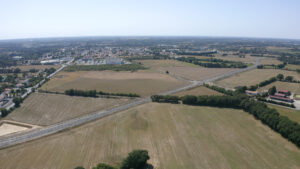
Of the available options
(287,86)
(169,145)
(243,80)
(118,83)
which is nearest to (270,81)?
(287,86)

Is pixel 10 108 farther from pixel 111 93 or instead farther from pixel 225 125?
pixel 225 125

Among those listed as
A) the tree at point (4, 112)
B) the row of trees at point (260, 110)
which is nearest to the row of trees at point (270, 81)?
the row of trees at point (260, 110)

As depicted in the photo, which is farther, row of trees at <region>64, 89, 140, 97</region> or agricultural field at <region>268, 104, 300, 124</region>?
row of trees at <region>64, 89, 140, 97</region>

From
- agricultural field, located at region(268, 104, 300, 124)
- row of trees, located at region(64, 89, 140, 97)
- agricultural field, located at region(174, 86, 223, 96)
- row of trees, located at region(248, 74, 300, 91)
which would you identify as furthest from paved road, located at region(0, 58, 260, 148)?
row of trees, located at region(248, 74, 300, 91)

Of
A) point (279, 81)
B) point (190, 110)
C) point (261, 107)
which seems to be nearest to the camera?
point (261, 107)

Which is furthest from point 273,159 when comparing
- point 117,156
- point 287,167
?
point 117,156

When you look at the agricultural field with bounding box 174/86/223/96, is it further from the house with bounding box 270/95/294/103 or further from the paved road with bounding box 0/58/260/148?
the house with bounding box 270/95/294/103
